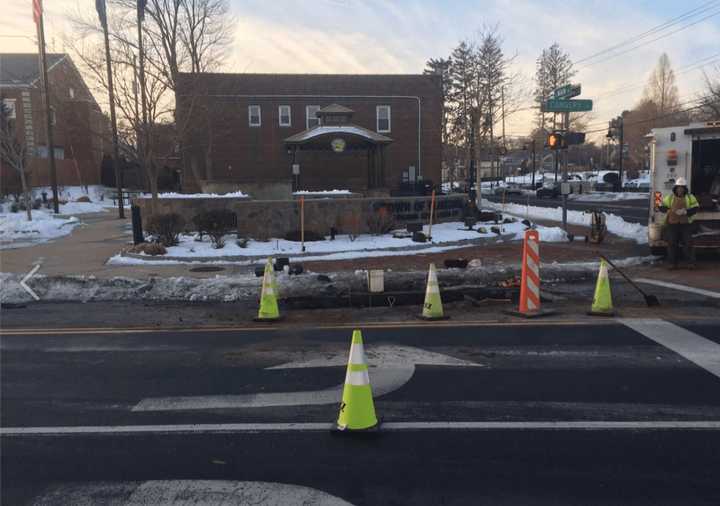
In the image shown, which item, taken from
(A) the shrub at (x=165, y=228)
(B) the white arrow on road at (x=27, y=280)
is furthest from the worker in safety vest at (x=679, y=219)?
(B) the white arrow on road at (x=27, y=280)

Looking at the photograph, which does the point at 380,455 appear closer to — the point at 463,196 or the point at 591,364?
the point at 591,364

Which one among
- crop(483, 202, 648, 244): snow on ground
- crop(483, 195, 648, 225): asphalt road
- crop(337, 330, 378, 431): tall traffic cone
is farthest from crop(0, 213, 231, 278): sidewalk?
crop(483, 195, 648, 225): asphalt road

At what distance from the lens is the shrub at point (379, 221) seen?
695 inches

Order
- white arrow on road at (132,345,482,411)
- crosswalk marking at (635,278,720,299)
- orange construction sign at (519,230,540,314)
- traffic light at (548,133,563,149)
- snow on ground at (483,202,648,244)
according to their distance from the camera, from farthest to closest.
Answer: snow on ground at (483,202,648,244)
traffic light at (548,133,563,149)
crosswalk marking at (635,278,720,299)
orange construction sign at (519,230,540,314)
white arrow on road at (132,345,482,411)

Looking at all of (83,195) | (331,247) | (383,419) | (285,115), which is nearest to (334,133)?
(285,115)

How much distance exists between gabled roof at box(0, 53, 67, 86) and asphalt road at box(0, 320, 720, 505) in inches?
1975

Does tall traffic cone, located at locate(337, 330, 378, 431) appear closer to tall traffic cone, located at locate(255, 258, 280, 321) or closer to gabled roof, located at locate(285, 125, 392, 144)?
tall traffic cone, located at locate(255, 258, 280, 321)

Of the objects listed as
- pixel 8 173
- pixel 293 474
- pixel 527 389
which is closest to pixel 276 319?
pixel 527 389

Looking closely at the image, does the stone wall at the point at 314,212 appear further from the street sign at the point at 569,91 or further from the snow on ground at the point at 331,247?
the street sign at the point at 569,91

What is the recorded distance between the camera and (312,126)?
4088 centimetres

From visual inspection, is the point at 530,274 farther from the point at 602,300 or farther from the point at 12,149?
the point at 12,149

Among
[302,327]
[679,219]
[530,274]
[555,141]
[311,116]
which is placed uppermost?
[311,116]

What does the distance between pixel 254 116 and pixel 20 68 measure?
90.1ft

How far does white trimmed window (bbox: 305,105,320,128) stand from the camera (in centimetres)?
4075
